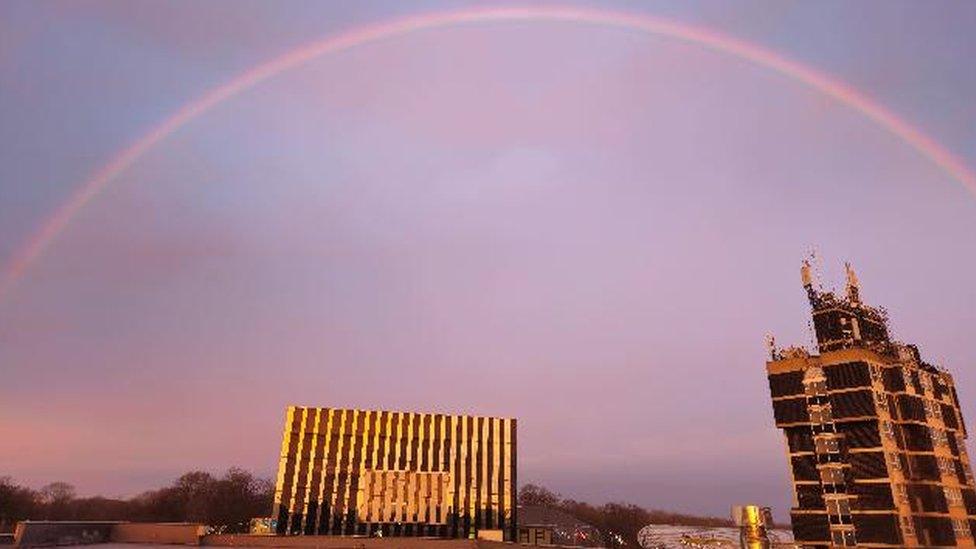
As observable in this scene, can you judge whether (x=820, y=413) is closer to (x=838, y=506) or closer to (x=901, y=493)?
(x=838, y=506)

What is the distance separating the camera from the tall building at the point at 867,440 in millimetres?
74938

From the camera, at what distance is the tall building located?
2950 inches

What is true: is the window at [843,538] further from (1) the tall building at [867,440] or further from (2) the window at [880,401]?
(2) the window at [880,401]

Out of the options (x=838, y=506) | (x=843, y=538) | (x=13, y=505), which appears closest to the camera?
(x=843, y=538)

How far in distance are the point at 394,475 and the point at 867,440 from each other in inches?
2254

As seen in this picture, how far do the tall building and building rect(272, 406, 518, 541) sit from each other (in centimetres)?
3720

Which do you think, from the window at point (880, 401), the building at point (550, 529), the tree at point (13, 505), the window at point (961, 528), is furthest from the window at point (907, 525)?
the tree at point (13, 505)

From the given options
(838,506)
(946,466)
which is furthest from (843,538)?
(946,466)

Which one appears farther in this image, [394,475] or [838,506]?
[394,475]

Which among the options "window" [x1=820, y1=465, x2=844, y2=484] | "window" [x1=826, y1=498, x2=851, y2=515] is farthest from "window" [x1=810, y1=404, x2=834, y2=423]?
"window" [x1=826, y1=498, x2=851, y2=515]

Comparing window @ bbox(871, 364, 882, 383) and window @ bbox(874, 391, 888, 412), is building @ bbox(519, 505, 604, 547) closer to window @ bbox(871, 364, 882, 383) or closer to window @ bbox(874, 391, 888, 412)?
window @ bbox(874, 391, 888, 412)

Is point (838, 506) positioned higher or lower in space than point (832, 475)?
lower

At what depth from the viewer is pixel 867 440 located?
78250 millimetres

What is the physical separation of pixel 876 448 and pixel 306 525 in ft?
222
